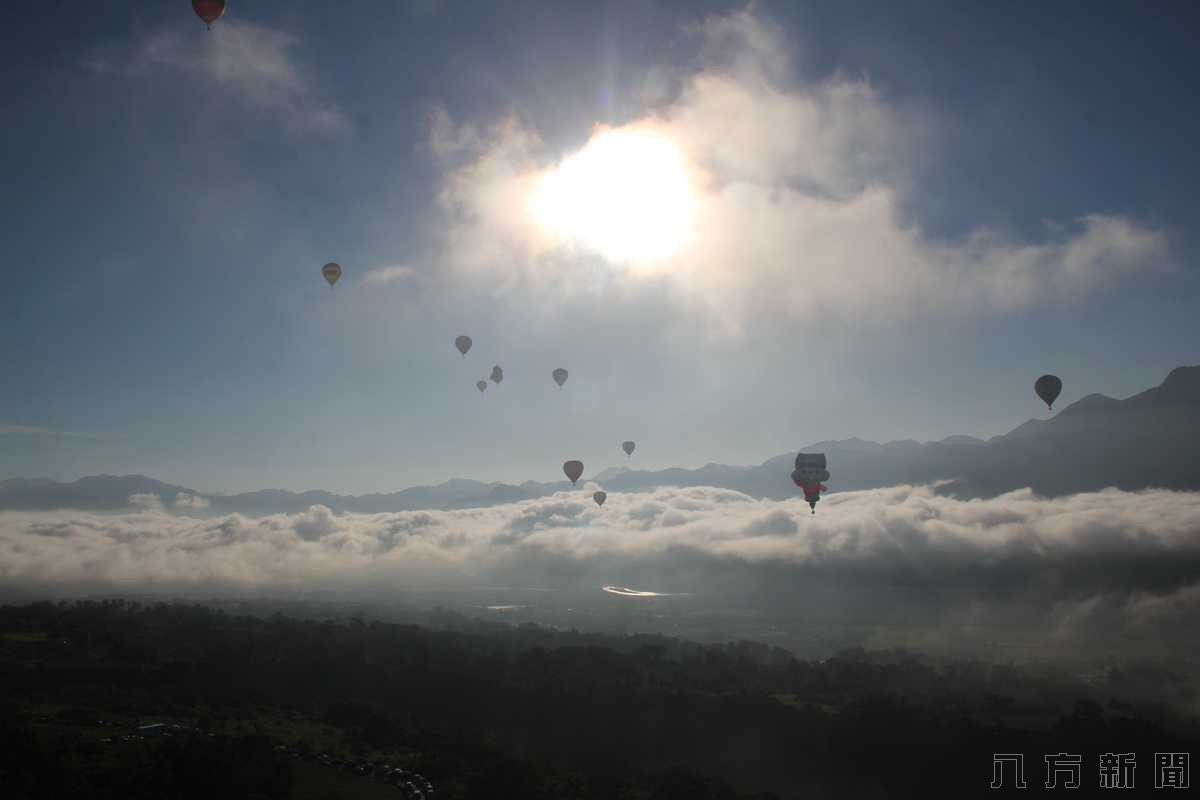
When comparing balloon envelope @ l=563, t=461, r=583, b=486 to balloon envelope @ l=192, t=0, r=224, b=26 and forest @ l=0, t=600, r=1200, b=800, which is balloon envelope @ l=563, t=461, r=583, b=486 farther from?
balloon envelope @ l=192, t=0, r=224, b=26

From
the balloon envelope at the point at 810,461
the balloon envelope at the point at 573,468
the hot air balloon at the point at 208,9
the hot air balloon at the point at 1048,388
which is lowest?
the balloon envelope at the point at 573,468

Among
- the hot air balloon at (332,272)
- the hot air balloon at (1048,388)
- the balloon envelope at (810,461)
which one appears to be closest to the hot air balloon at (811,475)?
the balloon envelope at (810,461)

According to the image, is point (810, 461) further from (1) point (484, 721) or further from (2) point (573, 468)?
(1) point (484, 721)

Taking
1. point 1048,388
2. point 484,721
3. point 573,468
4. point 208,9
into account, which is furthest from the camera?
point 573,468

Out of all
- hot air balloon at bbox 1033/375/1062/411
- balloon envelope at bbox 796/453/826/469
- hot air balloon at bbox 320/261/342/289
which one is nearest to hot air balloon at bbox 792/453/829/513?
balloon envelope at bbox 796/453/826/469

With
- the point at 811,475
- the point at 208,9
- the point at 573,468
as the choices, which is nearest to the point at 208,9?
the point at 208,9

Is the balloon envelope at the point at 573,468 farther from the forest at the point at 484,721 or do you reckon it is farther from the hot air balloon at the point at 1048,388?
the hot air balloon at the point at 1048,388

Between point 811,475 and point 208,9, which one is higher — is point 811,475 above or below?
below
